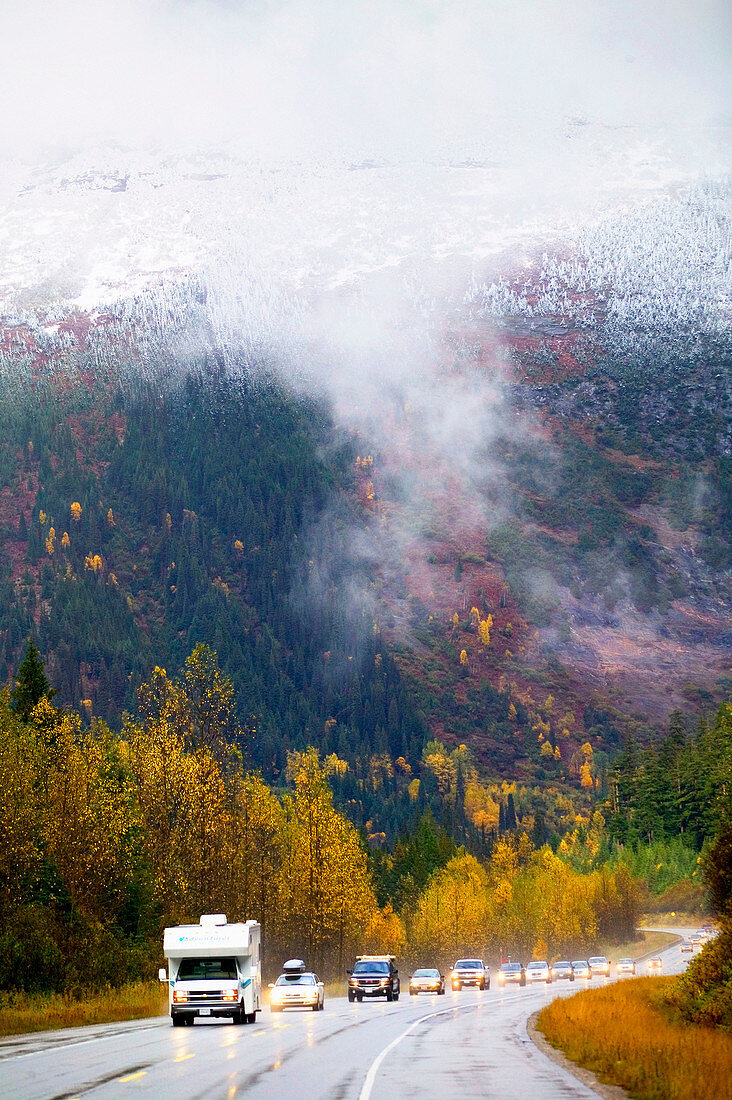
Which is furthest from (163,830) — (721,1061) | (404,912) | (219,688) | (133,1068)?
(404,912)

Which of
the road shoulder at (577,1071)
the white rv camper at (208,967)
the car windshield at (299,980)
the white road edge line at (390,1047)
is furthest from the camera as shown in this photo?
the car windshield at (299,980)

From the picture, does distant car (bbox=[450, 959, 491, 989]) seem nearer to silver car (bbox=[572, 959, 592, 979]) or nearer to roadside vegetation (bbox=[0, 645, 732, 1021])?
roadside vegetation (bbox=[0, 645, 732, 1021])

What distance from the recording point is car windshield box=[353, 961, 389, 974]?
224ft

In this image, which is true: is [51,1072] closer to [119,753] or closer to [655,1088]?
[655,1088]

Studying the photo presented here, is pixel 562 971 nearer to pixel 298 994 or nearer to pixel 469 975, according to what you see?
pixel 469 975

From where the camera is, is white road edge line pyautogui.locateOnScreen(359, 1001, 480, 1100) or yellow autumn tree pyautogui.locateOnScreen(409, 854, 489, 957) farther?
yellow autumn tree pyautogui.locateOnScreen(409, 854, 489, 957)

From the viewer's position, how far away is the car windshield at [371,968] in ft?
224

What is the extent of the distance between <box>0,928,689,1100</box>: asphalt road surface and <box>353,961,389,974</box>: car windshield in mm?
19346

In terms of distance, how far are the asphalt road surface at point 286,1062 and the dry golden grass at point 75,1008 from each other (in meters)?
1.62

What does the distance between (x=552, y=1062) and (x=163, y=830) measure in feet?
125

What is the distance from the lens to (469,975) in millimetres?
93188

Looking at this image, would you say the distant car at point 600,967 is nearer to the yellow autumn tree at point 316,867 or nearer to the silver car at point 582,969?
the silver car at point 582,969

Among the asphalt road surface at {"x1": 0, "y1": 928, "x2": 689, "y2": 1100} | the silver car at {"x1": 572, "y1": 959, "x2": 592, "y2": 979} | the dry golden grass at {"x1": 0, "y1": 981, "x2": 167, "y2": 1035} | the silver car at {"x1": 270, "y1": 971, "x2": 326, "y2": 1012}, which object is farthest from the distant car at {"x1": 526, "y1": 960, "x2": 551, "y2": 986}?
the asphalt road surface at {"x1": 0, "y1": 928, "x2": 689, "y2": 1100}

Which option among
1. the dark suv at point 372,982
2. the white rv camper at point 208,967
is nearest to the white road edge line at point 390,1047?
the dark suv at point 372,982
